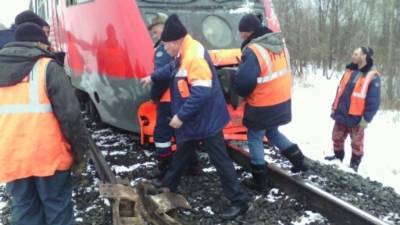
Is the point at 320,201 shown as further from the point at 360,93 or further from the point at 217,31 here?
the point at 217,31

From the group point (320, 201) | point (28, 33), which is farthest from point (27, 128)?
point (320, 201)

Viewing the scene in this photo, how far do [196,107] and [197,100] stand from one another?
2.5 inches

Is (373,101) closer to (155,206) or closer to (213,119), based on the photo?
(213,119)

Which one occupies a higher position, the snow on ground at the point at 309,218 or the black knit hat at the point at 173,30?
the black knit hat at the point at 173,30

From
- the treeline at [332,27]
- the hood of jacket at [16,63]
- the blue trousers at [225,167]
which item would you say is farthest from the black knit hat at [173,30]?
the treeline at [332,27]

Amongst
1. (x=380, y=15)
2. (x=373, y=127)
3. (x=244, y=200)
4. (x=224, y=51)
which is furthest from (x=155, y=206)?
(x=380, y=15)

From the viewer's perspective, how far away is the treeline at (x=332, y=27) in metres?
21.8

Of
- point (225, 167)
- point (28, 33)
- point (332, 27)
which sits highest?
point (28, 33)

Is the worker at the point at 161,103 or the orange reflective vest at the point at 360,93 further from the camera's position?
the orange reflective vest at the point at 360,93

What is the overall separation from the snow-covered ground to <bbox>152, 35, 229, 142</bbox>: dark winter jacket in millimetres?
2573

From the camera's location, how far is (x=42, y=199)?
11.1 ft

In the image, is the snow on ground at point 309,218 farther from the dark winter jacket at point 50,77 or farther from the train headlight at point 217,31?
the train headlight at point 217,31

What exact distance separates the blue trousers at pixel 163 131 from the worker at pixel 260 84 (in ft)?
2.73

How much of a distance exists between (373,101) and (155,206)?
3257 millimetres
